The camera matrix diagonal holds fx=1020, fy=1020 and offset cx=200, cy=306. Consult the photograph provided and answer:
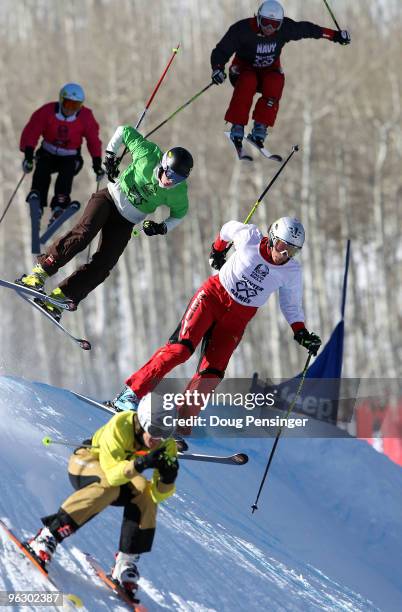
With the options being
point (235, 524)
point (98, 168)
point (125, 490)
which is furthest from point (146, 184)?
point (125, 490)

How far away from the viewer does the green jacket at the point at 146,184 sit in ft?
26.7

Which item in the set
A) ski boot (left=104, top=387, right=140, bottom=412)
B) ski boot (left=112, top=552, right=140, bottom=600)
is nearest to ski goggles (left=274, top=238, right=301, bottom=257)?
ski boot (left=104, top=387, right=140, bottom=412)

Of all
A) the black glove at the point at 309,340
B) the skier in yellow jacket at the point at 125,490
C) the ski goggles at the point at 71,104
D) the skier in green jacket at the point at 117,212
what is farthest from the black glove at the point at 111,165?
the skier in yellow jacket at the point at 125,490

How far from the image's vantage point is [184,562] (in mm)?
6695

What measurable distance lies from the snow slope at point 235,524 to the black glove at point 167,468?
794mm

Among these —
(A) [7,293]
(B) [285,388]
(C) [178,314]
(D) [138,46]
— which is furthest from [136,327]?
(B) [285,388]

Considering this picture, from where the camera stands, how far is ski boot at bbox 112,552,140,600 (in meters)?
5.57

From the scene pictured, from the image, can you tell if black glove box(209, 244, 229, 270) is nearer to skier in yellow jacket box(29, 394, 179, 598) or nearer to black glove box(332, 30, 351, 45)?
black glove box(332, 30, 351, 45)

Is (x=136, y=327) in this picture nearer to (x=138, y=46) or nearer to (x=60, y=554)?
(x=138, y=46)

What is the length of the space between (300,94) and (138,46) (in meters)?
4.93

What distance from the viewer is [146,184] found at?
8.18 metres

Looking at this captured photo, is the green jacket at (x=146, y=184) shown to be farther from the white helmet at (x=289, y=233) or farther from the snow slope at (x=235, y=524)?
the snow slope at (x=235, y=524)

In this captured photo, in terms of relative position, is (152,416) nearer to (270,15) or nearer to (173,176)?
(173,176)

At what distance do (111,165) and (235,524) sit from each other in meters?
3.15
